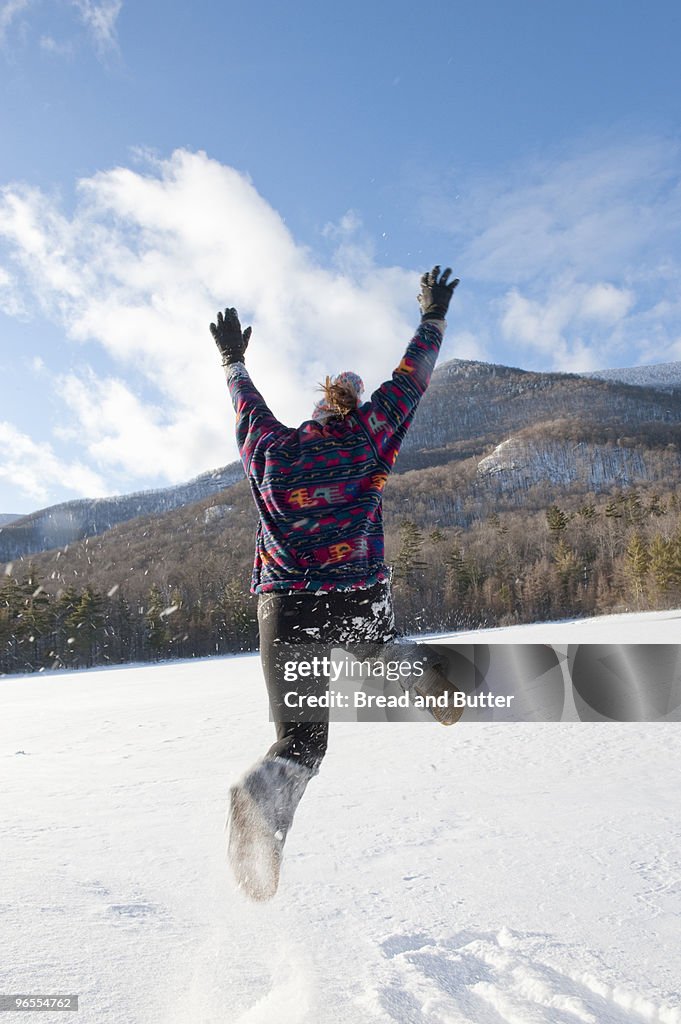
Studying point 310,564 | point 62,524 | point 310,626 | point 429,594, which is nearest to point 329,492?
point 310,564

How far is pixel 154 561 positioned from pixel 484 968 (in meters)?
98.1

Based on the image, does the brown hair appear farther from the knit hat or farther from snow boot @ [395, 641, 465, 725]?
snow boot @ [395, 641, 465, 725]

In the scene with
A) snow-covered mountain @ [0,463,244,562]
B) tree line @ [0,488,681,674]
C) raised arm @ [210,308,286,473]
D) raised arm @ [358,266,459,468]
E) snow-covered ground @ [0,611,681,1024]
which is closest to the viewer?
snow-covered ground @ [0,611,681,1024]

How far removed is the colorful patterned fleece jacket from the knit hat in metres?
0.03

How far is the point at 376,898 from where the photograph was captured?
283 cm

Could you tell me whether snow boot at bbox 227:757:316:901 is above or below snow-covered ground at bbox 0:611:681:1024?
above

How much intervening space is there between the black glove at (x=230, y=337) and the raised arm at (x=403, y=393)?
80 cm

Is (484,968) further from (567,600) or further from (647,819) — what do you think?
(567,600)

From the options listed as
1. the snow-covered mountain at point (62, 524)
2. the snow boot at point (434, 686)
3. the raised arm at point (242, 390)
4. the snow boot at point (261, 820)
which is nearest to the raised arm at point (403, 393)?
the raised arm at point (242, 390)

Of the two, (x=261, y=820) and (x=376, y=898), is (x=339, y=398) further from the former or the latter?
(x=376, y=898)

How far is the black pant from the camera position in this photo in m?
2.14

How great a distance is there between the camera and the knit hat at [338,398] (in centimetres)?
225

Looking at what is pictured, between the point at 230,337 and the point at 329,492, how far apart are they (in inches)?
42.3

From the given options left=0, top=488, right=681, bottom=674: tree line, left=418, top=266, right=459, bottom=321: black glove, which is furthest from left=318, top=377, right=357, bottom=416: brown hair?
left=0, top=488, right=681, bottom=674: tree line
